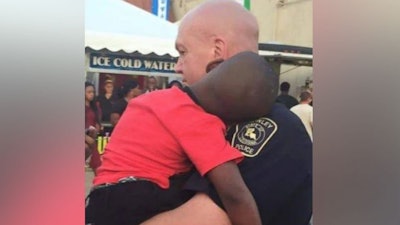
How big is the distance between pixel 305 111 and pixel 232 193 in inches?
16.9

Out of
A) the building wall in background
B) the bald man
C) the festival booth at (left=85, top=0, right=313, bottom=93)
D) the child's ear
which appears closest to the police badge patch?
the bald man

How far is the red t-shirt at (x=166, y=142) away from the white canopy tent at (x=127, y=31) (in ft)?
4.57

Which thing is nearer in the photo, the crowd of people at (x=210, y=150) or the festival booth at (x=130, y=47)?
the crowd of people at (x=210, y=150)

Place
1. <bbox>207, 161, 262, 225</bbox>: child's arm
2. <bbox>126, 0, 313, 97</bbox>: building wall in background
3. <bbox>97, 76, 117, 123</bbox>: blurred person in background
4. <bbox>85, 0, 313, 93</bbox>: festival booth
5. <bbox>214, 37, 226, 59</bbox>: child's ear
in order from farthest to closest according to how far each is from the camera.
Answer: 1. <bbox>85, 0, 313, 93</bbox>: festival booth
2. <bbox>126, 0, 313, 97</bbox>: building wall in background
3. <bbox>97, 76, 117, 123</bbox>: blurred person in background
4. <bbox>214, 37, 226, 59</bbox>: child's ear
5. <bbox>207, 161, 262, 225</bbox>: child's arm

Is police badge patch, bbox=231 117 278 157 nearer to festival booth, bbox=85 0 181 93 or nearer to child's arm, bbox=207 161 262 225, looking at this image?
child's arm, bbox=207 161 262 225

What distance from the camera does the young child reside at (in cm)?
82

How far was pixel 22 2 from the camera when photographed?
1.80 ft

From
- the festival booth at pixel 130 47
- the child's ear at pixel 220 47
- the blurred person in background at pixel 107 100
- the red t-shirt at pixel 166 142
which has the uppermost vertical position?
the festival booth at pixel 130 47

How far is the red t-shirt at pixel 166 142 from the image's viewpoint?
818 mm

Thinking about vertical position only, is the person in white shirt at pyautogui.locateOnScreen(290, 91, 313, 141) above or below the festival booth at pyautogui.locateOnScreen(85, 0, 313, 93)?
below

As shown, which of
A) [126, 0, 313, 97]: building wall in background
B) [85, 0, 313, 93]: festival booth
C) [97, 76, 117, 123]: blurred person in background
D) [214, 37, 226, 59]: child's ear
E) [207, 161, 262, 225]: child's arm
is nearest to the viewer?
[207, 161, 262, 225]: child's arm

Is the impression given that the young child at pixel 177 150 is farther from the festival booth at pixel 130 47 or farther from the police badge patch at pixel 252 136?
the festival booth at pixel 130 47

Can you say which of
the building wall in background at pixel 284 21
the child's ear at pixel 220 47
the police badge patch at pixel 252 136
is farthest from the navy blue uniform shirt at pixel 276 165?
the building wall in background at pixel 284 21

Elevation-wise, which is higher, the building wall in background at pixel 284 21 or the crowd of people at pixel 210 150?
the building wall in background at pixel 284 21
